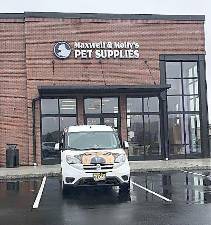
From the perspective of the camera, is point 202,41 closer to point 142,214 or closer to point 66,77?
point 66,77

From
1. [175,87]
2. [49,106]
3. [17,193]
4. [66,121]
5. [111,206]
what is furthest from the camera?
[175,87]

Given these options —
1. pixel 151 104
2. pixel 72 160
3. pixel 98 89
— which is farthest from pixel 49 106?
pixel 72 160

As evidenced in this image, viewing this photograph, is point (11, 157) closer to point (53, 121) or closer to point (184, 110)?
point (53, 121)

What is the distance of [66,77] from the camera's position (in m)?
25.8

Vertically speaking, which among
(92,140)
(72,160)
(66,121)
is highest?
(66,121)

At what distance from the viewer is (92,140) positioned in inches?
547

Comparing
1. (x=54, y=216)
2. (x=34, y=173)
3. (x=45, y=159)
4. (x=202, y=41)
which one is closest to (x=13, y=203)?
(x=54, y=216)

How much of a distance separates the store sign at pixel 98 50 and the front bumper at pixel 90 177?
1398 cm

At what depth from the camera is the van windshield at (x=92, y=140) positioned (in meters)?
13.6

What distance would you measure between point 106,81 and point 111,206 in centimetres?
1570

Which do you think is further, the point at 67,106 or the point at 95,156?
the point at 67,106

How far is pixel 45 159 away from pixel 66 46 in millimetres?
6267

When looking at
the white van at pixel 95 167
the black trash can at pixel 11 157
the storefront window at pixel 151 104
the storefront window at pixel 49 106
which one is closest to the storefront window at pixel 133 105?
the storefront window at pixel 151 104

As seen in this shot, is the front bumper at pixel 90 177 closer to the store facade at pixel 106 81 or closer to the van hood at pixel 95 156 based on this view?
the van hood at pixel 95 156
